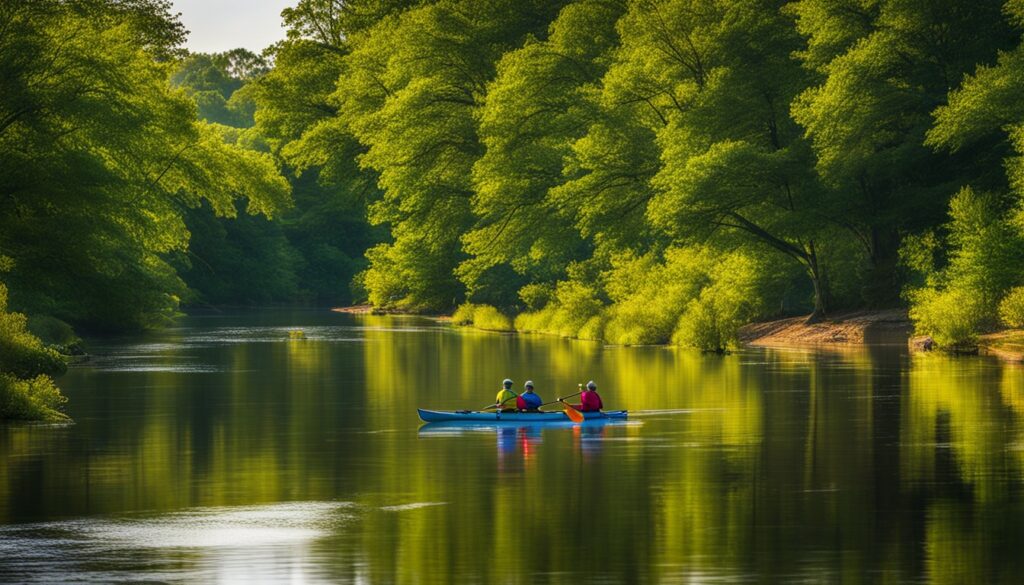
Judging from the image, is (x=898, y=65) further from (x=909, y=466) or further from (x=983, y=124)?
(x=909, y=466)

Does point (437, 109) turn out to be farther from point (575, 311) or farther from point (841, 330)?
point (841, 330)

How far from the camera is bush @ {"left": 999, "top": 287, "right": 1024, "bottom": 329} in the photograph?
5087 cm

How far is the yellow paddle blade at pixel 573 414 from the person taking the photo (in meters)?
32.6

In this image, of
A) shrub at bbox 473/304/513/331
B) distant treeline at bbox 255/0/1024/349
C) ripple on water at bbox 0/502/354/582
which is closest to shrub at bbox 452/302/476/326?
distant treeline at bbox 255/0/1024/349

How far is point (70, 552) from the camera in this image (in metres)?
17.7

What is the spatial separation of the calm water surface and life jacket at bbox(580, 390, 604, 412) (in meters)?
0.75

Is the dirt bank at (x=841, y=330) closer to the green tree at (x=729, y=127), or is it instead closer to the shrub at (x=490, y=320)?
the green tree at (x=729, y=127)

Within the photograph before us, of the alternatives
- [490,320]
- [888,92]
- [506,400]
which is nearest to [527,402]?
[506,400]

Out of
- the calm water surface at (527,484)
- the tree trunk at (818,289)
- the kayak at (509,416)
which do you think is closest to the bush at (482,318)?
the tree trunk at (818,289)

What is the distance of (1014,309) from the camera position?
51.1 metres

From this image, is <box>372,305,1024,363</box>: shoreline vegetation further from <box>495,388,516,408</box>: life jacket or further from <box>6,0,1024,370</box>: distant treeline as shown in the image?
<box>495,388,516,408</box>: life jacket

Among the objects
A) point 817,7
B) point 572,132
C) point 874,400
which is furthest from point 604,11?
point 874,400

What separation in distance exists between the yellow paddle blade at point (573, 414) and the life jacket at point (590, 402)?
0.81 feet

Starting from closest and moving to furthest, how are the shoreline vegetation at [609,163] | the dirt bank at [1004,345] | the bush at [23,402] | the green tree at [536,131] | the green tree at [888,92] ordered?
1. the bush at [23,402]
2. the dirt bank at [1004,345]
3. the shoreline vegetation at [609,163]
4. the green tree at [888,92]
5. the green tree at [536,131]
